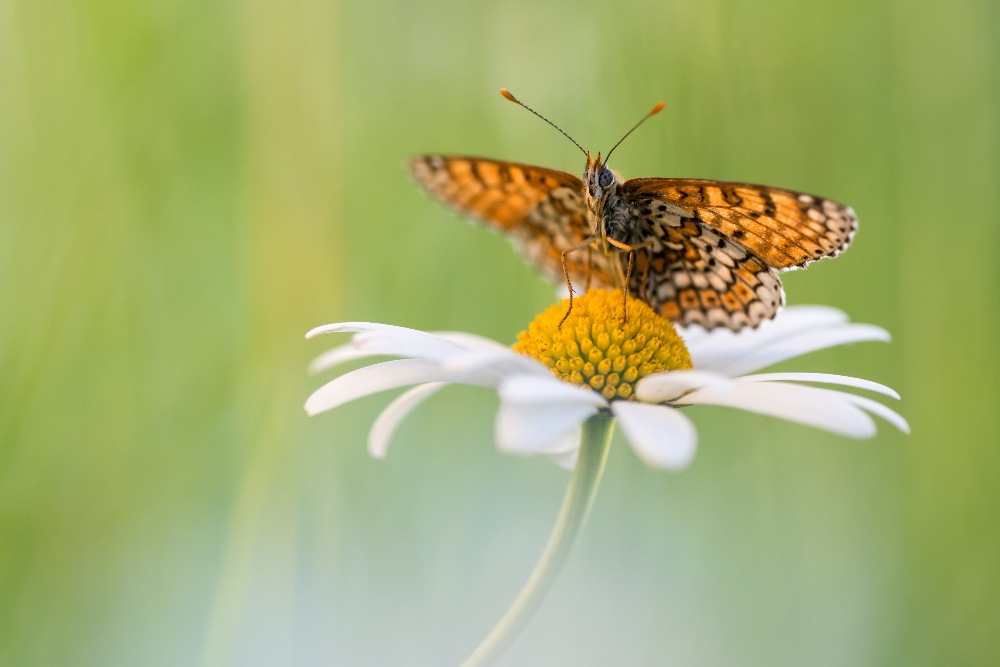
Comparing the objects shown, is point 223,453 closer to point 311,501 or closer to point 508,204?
point 311,501

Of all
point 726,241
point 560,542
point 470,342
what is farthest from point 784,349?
point 560,542

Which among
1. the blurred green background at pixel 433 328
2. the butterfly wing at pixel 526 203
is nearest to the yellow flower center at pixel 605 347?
the butterfly wing at pixel 526 203

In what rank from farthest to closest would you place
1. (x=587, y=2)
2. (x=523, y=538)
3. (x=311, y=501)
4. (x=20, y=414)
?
(x=587, y=2) → (x=523, y=538) → (x=311, y=501) → (x=20, y=414)

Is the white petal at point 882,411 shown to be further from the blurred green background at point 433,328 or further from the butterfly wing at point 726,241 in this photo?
the blurred green background at point 433,328

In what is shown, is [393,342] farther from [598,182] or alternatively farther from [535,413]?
[598,182]

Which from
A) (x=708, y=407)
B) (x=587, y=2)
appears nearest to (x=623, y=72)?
(x=587, y=2)

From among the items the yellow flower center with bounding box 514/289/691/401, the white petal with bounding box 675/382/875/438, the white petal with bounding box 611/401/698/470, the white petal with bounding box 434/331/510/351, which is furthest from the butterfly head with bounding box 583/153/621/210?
the white petal with bounding box 611/401/698/470
